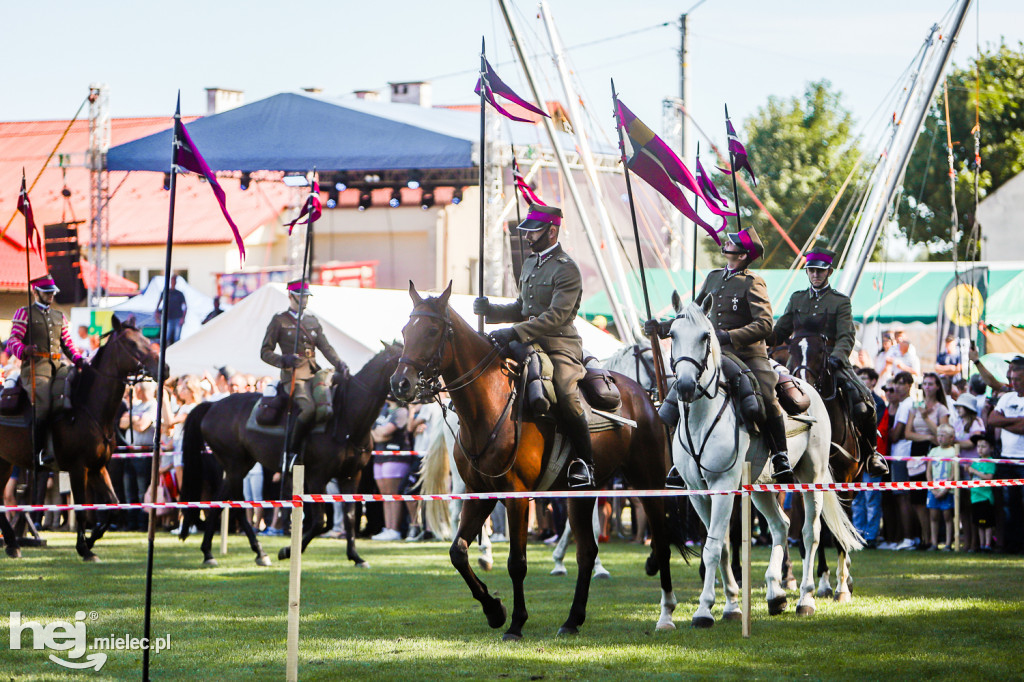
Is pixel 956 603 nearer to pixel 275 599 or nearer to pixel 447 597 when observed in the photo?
pixel 447 597

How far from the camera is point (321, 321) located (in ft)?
71.9

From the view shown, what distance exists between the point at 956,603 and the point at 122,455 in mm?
12355

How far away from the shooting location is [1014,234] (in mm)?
45062

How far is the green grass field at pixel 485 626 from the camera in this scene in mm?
7617

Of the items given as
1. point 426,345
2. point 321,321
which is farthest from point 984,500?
point 321,321

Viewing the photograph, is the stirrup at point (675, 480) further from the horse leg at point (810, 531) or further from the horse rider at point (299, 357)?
the horse rider at point (299, 357)

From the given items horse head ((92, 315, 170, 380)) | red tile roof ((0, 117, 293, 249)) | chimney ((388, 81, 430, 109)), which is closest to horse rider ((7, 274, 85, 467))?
horse head ((92, 315, 170, 380))

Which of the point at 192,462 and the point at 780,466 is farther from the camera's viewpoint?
the point at 192,462

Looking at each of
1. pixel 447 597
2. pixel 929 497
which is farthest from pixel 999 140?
pixel 447 597

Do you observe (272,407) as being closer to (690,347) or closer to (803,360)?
(803,360)

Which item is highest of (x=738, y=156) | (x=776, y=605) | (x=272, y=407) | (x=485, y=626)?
(x=738, y=156)

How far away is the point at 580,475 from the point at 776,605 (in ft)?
6.49

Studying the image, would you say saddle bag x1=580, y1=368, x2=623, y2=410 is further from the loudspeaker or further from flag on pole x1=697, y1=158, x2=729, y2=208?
the loudspeaker

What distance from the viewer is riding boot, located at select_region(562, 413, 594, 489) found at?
31.2 feet
